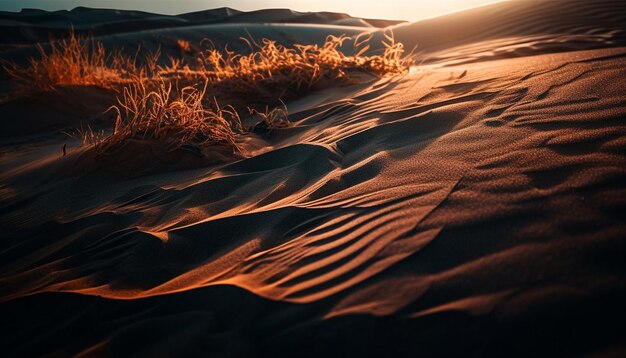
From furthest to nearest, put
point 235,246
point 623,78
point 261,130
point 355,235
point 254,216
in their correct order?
point 261,130, point 623,78, point 254,216, point 235,246, point 355,235

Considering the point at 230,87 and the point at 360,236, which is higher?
the point at 230,87

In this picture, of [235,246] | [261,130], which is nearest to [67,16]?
[261,130]

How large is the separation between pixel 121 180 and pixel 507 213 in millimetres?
1858

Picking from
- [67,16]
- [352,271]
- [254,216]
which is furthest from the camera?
[67,16]

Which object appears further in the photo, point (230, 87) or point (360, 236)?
point (230, 87)

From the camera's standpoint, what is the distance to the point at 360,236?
104cm

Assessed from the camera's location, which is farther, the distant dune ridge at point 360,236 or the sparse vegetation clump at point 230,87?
the sparse vegetation clump at point 230,87

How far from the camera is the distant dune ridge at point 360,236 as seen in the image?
0.74 meters

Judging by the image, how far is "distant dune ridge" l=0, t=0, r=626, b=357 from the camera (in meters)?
0.74

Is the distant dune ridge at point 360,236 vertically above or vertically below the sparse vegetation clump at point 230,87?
below

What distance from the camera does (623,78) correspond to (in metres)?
1.63

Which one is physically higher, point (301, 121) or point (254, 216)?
point (301, 121)

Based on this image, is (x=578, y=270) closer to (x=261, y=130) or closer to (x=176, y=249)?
(x=176, y=249)

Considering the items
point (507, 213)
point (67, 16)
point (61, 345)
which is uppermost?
point (67, 16)
